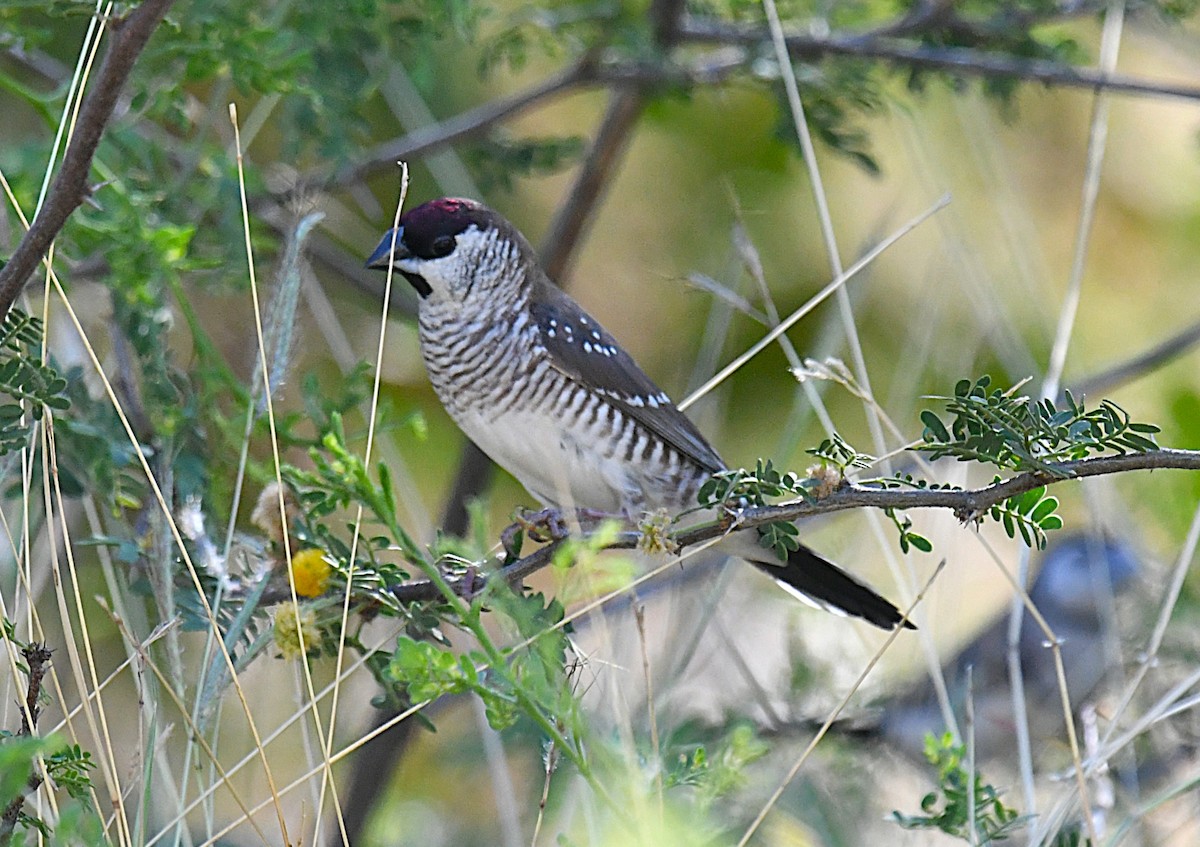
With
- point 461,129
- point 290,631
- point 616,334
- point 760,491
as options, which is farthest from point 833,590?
point 616,334

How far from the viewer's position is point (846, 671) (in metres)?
3.29

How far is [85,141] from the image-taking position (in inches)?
57.9

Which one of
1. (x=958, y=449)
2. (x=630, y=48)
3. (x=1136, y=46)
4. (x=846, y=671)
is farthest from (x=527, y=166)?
(x=1136, y=46)

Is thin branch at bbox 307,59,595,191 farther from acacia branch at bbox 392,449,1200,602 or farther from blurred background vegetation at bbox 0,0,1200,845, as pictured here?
acacia branch at bbox 392,449,1200,602

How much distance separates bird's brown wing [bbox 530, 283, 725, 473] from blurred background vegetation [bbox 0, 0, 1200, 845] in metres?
0.26

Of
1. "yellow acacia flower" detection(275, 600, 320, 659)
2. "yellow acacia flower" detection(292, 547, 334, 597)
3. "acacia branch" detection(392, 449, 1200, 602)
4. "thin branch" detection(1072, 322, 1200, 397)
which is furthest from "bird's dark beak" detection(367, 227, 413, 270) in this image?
"thin branch" detection(1072, 322, 1200, 397)

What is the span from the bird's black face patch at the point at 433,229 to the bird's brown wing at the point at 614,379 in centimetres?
23

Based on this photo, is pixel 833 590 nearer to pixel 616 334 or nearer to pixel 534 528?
pixel 534 528

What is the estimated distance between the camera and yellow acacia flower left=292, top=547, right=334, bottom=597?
6.31 ft

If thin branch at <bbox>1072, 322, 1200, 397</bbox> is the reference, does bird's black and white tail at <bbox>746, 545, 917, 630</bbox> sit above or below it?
below

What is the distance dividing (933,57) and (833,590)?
1373 millimetres

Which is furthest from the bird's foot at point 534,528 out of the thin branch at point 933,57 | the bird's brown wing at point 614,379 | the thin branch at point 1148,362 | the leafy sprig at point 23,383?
the thin branch at point 1148,362

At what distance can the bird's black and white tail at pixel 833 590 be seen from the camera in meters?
2.45

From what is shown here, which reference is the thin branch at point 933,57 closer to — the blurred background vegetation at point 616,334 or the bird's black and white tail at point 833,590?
the blurred background vegetation at point 616,334
